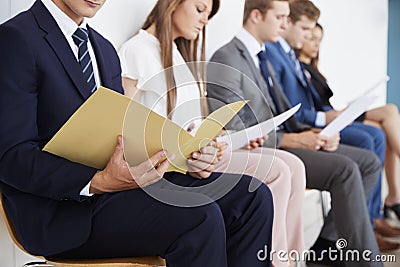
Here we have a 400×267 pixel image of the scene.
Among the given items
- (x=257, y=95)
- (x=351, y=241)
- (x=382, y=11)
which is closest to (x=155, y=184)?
(x=257, y=95)

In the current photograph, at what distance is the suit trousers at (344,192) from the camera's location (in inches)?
92.9

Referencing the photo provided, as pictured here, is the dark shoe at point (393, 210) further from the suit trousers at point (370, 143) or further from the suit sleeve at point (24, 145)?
the suit sleeve at point (24, 145)

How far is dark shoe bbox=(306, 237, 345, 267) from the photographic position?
2.70 meters

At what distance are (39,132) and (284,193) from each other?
0.94 meters

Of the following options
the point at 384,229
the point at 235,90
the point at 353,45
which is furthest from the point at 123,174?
the point at 353,45

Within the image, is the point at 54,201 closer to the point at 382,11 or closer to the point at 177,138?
the point at 177,138

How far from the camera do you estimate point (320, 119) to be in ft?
10.0

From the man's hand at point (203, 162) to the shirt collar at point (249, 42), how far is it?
3.66ft

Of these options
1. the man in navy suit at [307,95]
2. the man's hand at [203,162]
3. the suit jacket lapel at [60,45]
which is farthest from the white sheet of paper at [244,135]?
the man in navy suit at [307,95]

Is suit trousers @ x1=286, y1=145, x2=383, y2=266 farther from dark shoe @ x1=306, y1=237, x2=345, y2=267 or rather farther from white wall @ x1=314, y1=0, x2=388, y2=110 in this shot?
white wall @ x1=314, y1=0, x2=388, y2=110

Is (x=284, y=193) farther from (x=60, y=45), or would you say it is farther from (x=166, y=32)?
(x=60, y=45)

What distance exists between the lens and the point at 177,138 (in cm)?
135

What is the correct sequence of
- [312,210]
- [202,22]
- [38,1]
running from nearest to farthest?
[38,1], [202,22], [312,210]

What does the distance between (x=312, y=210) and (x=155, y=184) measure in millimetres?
1885
